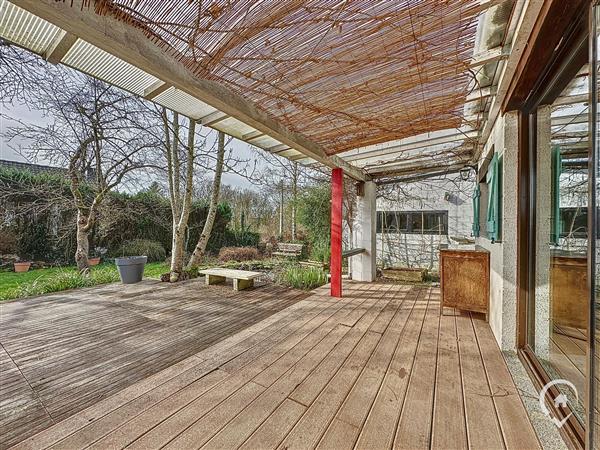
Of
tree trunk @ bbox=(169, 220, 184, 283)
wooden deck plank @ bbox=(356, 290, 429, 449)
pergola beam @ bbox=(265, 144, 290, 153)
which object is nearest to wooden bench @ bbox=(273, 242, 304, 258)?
tree trunk @ bbox=(169, 220, 184, 283)

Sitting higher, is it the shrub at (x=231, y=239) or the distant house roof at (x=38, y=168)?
the distant house roof at (x=38, y=168)

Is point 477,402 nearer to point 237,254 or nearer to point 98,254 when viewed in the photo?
point 237,254

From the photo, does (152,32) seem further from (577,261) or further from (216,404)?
(577,261)

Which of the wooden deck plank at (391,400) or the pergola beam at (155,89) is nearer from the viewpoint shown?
the wooden deck plank at (391,400)

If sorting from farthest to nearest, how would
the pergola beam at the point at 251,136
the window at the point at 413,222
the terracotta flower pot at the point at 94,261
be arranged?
the window at the point at 413,222, the terracotta flower pot at the point at 94,261, the pergola beam at the point at 251,136

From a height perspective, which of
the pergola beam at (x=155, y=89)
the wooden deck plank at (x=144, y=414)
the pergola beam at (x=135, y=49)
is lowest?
the wooden deck plank at (x=144, y=414)

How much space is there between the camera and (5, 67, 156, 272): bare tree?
187 inches

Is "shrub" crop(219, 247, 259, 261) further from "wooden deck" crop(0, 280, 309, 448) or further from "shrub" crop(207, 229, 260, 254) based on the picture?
"wooden deck" crop(0, 280, 309, 448)

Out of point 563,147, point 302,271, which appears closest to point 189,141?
point 302,271

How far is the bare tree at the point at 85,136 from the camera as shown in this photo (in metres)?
4.75

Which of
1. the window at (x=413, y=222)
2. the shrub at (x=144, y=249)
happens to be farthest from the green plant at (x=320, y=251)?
the shrub at (x=144, y=249)

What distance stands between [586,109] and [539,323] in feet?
5.26

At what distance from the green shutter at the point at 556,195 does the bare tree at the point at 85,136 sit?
626cm

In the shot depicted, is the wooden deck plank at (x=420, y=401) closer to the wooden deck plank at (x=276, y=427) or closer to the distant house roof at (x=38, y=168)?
the wooden deck plank at (x=276, y=427)
